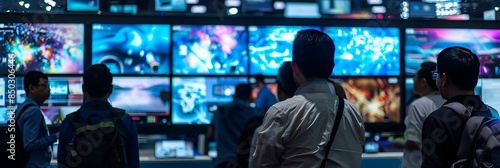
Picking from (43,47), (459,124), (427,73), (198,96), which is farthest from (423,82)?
(43,47)

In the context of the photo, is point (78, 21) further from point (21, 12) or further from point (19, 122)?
point (19, 122)

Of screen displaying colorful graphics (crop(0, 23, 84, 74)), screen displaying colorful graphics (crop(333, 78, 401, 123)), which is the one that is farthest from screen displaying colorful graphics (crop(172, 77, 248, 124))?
screen displaying colorful graphics (crop(333, 78, 401, 123))

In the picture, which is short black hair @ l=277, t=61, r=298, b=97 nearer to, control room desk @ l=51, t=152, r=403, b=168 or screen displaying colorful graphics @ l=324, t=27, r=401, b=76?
control room desk @ l=51, t=152, r=403, b=168

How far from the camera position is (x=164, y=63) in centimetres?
644

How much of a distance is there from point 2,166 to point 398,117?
4008 millimetres

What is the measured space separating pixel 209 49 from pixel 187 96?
51 centimetres

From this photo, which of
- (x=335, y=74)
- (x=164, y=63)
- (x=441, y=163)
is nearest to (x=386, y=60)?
(x=335, y=74)

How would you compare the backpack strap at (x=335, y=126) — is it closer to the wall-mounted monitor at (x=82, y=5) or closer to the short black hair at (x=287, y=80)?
the short black hair at (x=287, y=80)

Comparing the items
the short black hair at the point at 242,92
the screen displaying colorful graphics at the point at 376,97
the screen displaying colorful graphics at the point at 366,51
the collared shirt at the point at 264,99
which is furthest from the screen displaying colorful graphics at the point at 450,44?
the short black hair at the point at 242,92

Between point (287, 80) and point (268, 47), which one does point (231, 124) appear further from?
point (287, 80)

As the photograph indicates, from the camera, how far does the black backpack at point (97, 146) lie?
10.4 feet

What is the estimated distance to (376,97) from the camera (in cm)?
682

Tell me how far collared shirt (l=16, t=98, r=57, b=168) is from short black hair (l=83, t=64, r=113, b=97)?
1.09 metres

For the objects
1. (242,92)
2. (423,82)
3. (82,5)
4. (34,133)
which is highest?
(82,5)
